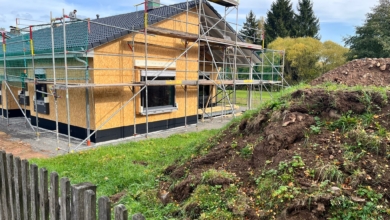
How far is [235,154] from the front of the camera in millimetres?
4199

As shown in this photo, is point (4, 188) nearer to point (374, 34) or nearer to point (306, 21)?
point (374, 34)

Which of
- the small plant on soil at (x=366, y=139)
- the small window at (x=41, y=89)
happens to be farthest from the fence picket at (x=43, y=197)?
the small window at (x=41, y=89)

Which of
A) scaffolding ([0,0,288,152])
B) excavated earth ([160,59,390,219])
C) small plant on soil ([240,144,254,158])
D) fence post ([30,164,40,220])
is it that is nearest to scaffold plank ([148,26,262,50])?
scaffolding ([0,0,288,152])

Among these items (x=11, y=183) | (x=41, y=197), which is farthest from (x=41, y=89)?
(x=41, y=197)

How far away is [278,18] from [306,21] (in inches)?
180

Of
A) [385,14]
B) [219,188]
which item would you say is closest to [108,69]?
[219,188]

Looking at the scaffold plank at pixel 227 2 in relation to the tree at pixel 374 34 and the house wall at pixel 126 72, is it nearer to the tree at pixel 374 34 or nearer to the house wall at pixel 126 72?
the house wall at pixel 126 72

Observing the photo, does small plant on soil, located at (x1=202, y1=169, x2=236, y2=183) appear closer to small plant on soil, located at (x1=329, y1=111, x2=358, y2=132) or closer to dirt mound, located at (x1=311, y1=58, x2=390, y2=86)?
small plant on soil, located at (x1=329, y1=111, x2=358, y2=132)

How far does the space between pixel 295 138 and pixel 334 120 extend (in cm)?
62

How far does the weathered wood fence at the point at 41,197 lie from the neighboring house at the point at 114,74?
5.48m

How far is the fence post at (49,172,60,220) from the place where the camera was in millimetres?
2238

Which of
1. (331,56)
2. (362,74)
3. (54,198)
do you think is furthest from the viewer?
(331,56)

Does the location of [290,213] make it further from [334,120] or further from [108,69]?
[108,69]

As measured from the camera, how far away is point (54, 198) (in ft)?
7.47
